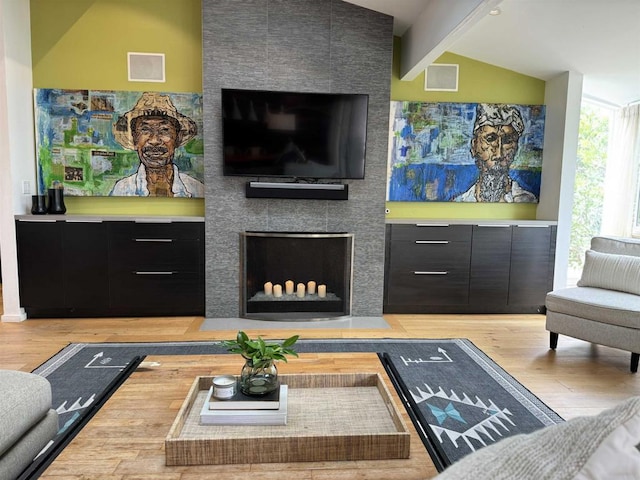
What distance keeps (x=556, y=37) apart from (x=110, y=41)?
3.82m

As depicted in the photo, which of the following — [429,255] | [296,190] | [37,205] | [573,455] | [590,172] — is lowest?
[429,255]

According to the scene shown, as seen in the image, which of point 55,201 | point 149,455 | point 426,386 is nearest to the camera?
point 149,455

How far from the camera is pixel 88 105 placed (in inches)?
163

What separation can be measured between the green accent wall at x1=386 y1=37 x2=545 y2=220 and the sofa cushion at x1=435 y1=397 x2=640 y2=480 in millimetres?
3926

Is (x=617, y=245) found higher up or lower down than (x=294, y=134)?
lower down

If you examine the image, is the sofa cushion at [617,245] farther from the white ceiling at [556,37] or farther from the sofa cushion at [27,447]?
the sofa cushion at [27,447]

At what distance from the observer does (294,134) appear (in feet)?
12.5

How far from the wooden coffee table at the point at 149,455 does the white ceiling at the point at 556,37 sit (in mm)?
2423

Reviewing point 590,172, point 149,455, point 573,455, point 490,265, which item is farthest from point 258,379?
point 590,172

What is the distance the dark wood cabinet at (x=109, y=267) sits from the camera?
383 centimetres

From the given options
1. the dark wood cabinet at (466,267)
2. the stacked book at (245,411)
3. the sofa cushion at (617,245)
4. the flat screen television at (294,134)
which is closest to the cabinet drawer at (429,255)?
the dark wood cabinet at (466,267)

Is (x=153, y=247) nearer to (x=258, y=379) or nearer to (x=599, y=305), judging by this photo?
(x=258, y=379)

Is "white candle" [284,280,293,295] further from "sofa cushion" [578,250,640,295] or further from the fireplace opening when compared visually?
"sofa cushion" [578,250,640,295]

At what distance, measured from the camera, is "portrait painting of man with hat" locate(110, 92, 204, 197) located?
4176 millimetres
